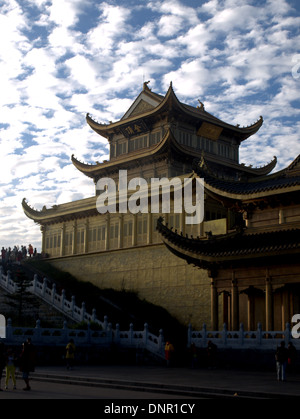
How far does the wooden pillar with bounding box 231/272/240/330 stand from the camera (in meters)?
24.8

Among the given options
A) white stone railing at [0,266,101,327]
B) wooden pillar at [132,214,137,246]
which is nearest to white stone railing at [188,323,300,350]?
white stone railing at [0,266,101,327]

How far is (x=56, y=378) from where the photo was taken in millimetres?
18859

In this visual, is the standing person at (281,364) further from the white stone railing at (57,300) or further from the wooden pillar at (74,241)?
the wooden pillar at (74,241)

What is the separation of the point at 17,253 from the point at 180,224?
61.5 feet

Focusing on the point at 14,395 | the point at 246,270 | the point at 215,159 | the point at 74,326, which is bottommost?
the point at 14,395

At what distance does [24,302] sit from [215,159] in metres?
19.0

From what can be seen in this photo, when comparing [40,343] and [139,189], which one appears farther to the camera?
[139,189]

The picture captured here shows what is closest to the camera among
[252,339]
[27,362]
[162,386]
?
[27,362]

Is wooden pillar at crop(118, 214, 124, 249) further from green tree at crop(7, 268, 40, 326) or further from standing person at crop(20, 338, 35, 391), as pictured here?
standing person at crop(20, 338, 35, 391)

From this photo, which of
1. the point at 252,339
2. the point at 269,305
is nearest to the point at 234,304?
the point at 269,305

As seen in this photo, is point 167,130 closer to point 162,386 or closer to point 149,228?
point 149,228

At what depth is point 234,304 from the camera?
2503 centimetres

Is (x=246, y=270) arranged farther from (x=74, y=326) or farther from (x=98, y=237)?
(x=98, y=237)

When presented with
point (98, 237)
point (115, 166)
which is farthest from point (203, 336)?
point (115, 166)
